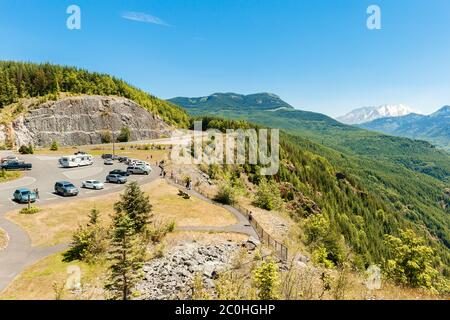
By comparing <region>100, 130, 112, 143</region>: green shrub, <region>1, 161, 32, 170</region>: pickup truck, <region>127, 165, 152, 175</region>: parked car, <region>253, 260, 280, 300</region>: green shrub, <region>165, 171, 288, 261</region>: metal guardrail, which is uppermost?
<region>100, 130, 112, 143</region>: green shrub

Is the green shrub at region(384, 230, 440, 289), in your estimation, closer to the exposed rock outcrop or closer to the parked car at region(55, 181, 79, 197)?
the exposed rock outcrop

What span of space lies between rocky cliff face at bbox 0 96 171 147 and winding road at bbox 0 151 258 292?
1924cm


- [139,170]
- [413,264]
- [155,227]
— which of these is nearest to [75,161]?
[139,170]

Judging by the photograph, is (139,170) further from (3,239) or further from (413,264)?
(413,264)

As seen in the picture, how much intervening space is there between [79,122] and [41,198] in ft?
239

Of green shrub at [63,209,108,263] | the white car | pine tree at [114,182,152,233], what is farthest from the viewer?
the white car

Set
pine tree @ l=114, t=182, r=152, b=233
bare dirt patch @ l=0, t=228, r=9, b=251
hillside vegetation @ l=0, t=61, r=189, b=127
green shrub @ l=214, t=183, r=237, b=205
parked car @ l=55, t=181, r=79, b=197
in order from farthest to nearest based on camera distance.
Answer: hillside vegetation @ l=0, t=61, r=189, b=127, green shrub @ l=214, t=183, r=237, b=205, parked car @ l=55, t=181, r=79, b=197, pine tree @ l=114, t=182, r=152, b=233, bare dirt patch @ l=0, t=228, r=9, b=251

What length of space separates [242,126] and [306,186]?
41.3m

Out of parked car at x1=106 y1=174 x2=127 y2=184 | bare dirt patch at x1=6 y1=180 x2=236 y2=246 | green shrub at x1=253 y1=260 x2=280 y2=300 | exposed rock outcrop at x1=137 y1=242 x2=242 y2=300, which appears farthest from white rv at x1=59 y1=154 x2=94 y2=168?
green shrub at x1=253 y1=260 x2=280 y2=300

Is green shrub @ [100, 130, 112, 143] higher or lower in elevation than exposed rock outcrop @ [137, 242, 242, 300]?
higher

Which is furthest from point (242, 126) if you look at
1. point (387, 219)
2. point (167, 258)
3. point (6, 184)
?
point (167, 258)

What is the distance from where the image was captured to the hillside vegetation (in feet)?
338

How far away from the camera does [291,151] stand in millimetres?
153625

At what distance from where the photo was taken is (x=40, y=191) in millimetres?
44844
